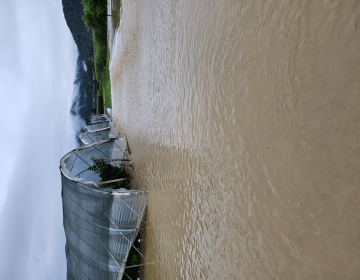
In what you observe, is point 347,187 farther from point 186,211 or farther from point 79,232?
point 79,232

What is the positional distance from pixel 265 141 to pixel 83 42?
23.0 m

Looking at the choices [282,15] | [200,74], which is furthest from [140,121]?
[282,15]

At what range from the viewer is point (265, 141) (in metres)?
2.02

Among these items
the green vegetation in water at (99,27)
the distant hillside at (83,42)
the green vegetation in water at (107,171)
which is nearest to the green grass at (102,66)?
the green vegetation in water at (99,27)

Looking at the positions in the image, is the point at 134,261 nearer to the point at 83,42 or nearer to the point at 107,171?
the point at 107,171

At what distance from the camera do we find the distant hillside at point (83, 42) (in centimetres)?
2061

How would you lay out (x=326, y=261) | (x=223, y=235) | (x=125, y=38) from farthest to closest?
(x=125, y=38)
(x=223, y=235)
(x=326, y=261)

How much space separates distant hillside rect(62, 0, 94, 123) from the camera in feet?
67.6

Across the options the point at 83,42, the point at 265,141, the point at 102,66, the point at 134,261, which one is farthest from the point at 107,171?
the point at 83,42

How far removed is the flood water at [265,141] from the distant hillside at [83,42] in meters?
19.4

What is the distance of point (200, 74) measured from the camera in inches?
129

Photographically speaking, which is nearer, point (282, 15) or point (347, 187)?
point (347, 187)

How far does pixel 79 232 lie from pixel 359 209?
5454mm

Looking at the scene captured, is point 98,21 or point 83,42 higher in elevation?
point 98,21
